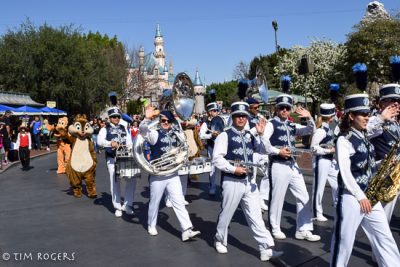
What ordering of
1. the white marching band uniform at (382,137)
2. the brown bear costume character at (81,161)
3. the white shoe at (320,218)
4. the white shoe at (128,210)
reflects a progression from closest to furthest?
1. the white marching band uniform at (382,137)
2. the white shoe at (320,218)
3. the white shoe at (128,210)
4. the brown bear costume character at (81,161)

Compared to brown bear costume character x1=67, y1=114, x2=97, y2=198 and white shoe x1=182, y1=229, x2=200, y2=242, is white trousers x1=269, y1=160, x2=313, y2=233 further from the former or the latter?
brown bear costume character x1=67, y1=114, x2=97, y2=198

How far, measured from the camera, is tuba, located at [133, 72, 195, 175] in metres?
6.64

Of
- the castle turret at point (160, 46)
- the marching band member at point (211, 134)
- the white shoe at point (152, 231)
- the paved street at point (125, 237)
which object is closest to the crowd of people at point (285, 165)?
the white shoe at point (152, 231)

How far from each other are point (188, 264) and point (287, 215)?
292 centimetres

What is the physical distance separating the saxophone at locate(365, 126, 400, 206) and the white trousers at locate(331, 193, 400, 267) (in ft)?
0.29

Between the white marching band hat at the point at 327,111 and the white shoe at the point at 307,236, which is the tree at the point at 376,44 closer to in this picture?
the white marching band hat at the point at 327,111

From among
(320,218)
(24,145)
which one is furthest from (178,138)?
(24,145)

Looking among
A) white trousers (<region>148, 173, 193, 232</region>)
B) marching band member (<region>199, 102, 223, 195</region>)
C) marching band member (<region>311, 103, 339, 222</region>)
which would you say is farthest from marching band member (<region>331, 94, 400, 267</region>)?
marching band member (<region>199, 102, 223, 195</region>)

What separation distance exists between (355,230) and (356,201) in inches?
10.4

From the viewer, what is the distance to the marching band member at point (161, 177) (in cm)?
659

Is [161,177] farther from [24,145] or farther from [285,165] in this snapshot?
[24,145]

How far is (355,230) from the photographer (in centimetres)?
410

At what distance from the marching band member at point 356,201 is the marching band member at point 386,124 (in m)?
0.95

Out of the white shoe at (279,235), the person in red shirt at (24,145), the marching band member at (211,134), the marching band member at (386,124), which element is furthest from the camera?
the person in red shirt at (24,145)
